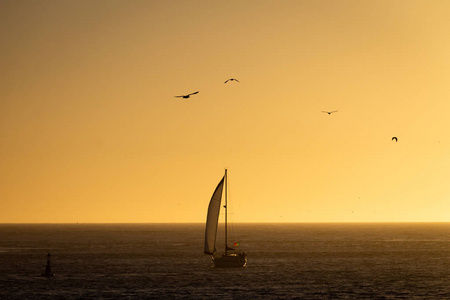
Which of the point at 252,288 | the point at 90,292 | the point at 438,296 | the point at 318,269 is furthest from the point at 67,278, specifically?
the point at 438,296

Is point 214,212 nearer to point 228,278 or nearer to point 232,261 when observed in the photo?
point 232,261

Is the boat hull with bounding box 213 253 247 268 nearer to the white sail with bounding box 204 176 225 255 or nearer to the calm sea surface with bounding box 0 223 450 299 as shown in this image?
the calm sea surface with bounding box 0 223 450 299

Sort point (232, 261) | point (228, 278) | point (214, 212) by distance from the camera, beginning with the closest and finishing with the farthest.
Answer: point (228, 278), point (214, 212), point (232, 261)

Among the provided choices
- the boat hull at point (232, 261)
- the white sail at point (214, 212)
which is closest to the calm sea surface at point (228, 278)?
the boat hull at point (232, 261)

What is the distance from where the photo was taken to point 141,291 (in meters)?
91.4

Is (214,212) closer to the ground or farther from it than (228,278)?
farther from it

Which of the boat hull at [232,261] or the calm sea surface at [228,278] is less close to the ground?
the boat hull at [232,261]

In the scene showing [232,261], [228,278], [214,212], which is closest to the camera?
[228,278]

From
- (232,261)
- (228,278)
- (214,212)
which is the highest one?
(214,212)

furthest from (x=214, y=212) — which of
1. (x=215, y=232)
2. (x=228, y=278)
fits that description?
(x=228, y=278)

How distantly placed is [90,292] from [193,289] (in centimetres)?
1293

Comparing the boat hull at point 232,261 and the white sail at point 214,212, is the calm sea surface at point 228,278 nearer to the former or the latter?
the boat hull at point 232,261

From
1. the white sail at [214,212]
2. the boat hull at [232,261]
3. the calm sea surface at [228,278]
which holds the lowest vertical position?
the calm sea surface at [228,278]

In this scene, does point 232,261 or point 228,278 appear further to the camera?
point 232,261
